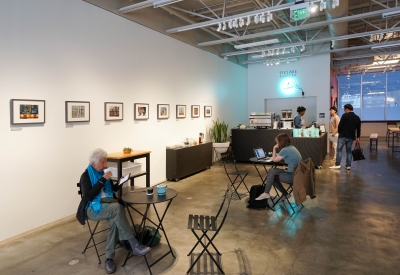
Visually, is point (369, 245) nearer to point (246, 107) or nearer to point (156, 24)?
point (156, 24)

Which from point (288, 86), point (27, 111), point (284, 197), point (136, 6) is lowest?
point (284, 197)

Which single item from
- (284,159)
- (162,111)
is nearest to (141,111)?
(162,111)

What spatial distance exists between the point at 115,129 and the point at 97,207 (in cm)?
237

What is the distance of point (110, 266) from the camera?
8.87 ft

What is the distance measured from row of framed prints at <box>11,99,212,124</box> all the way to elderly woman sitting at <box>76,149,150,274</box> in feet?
4.56

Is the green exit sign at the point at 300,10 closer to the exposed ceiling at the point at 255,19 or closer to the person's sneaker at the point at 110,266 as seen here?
the exposed ceiling at the point at 255,19

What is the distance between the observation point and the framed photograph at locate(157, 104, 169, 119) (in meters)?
6.05

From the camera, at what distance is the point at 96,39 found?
4559mm

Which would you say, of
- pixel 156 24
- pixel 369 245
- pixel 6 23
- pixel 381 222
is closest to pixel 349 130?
pixel 381 222

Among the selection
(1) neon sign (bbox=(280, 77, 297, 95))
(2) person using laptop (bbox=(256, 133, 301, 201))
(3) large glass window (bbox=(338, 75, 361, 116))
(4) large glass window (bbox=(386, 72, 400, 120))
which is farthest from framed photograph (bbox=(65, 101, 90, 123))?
(4) large glass window (bbox=(386, 72, 400, 120))

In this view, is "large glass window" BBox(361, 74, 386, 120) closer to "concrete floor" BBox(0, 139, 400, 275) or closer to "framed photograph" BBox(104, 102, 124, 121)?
"concrete floor" BBox(0, 139, 400, 275)

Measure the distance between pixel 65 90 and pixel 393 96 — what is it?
1727 centimetres

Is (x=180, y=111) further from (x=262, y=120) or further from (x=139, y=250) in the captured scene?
(x=139, y=250)

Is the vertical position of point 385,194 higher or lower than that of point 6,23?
lower
